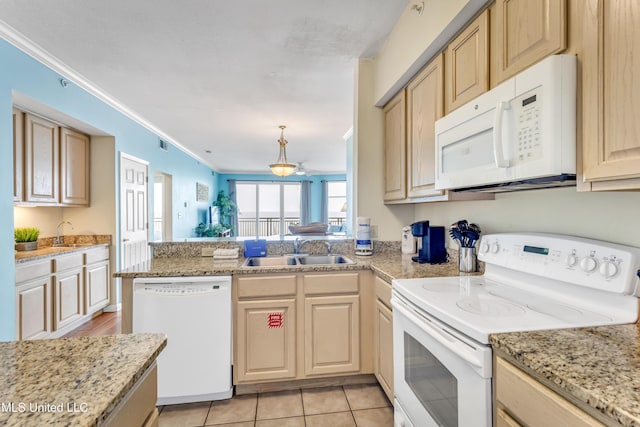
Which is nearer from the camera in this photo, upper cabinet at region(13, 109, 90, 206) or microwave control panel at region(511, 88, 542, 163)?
microwave control panel at region(511, 88, 542, 163)

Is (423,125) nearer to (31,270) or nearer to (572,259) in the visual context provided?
(572,259)

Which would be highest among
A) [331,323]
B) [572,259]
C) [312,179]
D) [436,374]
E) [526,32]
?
[312,179]

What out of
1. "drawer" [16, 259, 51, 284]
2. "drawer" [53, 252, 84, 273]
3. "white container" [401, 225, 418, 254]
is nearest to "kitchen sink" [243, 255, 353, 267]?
"white container" [401, 225, 418, 254]

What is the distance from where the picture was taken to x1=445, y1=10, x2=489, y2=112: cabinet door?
1404 millimetres

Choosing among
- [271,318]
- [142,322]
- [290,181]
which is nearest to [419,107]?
[271,318]

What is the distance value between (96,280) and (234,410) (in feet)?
8.93

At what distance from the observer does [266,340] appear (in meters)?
2.08

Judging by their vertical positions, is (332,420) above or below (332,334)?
below

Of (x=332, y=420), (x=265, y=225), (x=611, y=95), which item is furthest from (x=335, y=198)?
(x=611, y=95)

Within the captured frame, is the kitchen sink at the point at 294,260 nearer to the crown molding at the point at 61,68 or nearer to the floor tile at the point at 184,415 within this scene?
the floor tile at the point at 184,415

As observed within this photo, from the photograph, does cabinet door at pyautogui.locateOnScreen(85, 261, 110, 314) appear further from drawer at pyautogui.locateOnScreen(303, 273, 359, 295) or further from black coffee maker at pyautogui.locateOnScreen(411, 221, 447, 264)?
black coffee maker at pyautogui.locateOnScreen(411, 221, 447, 264)

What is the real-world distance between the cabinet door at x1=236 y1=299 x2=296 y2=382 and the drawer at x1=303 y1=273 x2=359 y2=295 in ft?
0.51

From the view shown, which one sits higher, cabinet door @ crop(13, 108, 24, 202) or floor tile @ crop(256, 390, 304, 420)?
cabinet door @ crop(13, 108, 24, 202)

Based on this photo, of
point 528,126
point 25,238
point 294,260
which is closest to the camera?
point 528,126
